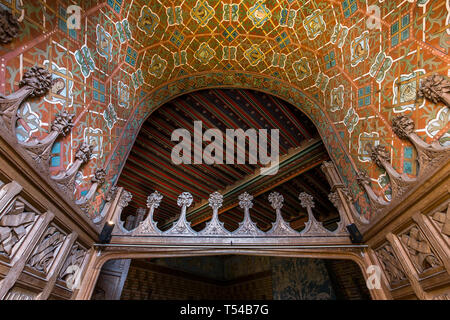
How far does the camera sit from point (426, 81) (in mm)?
2406

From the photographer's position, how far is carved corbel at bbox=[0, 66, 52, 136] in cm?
190

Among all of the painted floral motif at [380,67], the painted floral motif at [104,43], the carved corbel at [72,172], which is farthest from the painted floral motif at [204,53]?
the painted floral motif at [380,67]

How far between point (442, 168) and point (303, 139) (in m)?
3.68

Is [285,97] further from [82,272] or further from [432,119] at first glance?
[82,272]

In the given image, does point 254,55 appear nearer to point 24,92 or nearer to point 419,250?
point 24,92

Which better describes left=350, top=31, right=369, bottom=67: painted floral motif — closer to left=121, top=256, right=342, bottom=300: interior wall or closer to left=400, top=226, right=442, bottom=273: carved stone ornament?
left=400, top=226, right=442, bottom=273: carved stone ornament

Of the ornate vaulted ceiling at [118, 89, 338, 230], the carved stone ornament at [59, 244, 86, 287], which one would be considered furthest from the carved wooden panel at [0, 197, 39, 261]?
the ornate vaulted ceiling at [118, 89, 338, 230]

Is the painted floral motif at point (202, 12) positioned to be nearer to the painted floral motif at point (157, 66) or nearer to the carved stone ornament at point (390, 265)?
the painted floral motif at point (157, 66)

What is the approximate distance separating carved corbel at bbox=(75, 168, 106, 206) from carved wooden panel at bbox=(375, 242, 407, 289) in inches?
153

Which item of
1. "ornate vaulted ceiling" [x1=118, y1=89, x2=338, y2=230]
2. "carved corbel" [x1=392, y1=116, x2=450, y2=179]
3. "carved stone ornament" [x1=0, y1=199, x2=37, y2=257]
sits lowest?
"carved stone ornament" [x1=0, y1=199, x2=37, y2=257]

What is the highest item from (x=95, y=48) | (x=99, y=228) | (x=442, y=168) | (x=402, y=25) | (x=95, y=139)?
(x=95, y=48)

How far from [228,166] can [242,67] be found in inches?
103

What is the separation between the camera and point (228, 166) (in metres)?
6.42
